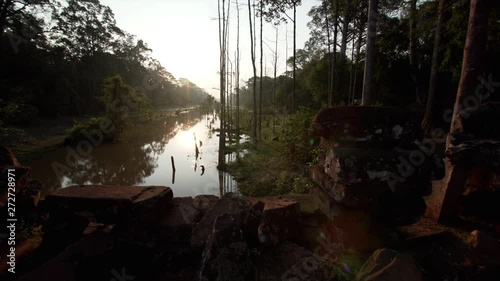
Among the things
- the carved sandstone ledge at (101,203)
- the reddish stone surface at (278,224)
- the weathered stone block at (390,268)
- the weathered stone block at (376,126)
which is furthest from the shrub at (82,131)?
the weathered stone block at (390,268)

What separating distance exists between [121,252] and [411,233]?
4060 mm

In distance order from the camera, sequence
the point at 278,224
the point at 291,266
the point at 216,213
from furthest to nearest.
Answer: the point at 216,213, the point at 278,224, the point at 291,266

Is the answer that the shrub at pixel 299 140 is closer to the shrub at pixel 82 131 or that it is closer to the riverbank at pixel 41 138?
the riverbank at pixel 41 138

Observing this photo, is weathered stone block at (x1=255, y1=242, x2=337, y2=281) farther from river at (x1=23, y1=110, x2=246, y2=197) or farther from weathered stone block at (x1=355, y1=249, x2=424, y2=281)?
river at (x1=23, y1=110, x2=246, y2=197)

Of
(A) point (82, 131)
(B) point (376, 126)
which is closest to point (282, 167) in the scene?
(B) point (376, 126)

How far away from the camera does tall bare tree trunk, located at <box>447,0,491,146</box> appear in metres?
4.42

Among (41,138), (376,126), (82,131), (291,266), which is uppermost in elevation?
(376,126)

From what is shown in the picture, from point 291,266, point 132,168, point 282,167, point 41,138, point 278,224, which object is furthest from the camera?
point 41,138

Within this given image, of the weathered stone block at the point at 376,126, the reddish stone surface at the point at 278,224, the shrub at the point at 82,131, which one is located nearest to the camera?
the reddish stone surface at the point at 278,224

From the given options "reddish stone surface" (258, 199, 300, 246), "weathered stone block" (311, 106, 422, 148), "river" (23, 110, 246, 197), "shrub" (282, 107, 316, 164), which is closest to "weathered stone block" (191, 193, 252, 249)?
"reddish stone surface" (258, 199, 300, 246)

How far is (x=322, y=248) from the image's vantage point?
9.12ft

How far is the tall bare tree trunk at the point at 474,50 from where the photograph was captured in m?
4.42

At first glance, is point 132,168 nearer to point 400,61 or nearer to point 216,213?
point 216,213

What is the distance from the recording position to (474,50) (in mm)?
4605
